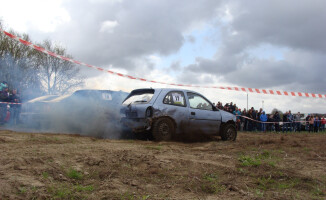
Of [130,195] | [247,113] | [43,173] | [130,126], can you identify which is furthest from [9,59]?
[247,113]

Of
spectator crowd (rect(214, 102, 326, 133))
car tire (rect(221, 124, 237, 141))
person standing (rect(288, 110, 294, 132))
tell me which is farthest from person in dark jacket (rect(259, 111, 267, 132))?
car tire (rect(221, 124, 237, 141))

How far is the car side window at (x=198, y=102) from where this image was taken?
8.66 m

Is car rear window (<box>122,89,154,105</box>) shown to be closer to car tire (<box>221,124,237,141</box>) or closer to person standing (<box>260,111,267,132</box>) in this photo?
car tire (<box>221,124,237,141</box>)

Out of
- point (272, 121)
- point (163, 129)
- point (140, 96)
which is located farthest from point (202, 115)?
point (272, 121)

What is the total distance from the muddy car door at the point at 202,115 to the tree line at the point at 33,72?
5634 millimetres

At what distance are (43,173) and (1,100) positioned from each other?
9.48 meters

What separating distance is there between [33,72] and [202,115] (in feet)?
31.3

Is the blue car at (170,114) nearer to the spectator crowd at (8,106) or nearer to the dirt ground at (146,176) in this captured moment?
the dirt ground at (146,176)

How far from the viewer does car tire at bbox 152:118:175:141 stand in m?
7.72

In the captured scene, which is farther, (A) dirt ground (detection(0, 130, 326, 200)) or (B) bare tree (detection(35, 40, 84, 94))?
(B) bare tree (detection(35, 40, 84, 94))

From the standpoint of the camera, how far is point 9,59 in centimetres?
1348

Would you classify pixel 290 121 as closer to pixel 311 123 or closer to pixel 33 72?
pixel 311 123

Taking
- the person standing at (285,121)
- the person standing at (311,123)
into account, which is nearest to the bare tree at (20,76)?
the person standing at (285,121)

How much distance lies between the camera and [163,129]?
25.7ft
